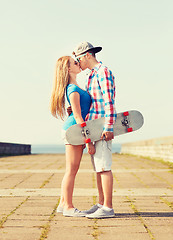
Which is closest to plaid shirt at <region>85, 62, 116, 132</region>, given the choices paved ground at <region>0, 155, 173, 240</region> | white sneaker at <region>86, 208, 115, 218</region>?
white sneaker at <region>86, 208, 115, 218</region>

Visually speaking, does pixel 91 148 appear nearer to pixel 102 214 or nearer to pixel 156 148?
pixel 102 214

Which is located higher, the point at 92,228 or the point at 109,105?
the point at 109,105

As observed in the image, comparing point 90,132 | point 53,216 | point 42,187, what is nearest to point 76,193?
point 42,187

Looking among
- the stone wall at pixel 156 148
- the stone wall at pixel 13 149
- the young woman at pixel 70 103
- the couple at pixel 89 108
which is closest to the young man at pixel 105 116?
the couple at pixel 89 108

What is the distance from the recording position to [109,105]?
13.1 feet

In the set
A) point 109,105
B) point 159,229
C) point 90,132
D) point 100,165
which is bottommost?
point 159,229

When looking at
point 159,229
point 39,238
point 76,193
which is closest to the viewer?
point 39,238

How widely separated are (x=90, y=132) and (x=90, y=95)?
1.50ft

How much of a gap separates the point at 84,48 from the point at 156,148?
1132cm

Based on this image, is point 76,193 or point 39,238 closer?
point 39,238

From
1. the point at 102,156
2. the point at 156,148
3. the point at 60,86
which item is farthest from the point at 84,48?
the point at 156,148

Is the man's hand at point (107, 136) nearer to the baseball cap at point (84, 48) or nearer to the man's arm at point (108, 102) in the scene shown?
the man's arm at point (108, 102)

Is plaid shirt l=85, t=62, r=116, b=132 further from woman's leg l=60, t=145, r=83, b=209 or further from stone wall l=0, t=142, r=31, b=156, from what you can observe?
stone wall l=0, t=142, r=31, b=156

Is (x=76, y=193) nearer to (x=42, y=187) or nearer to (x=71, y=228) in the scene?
(x=42, y=187)
